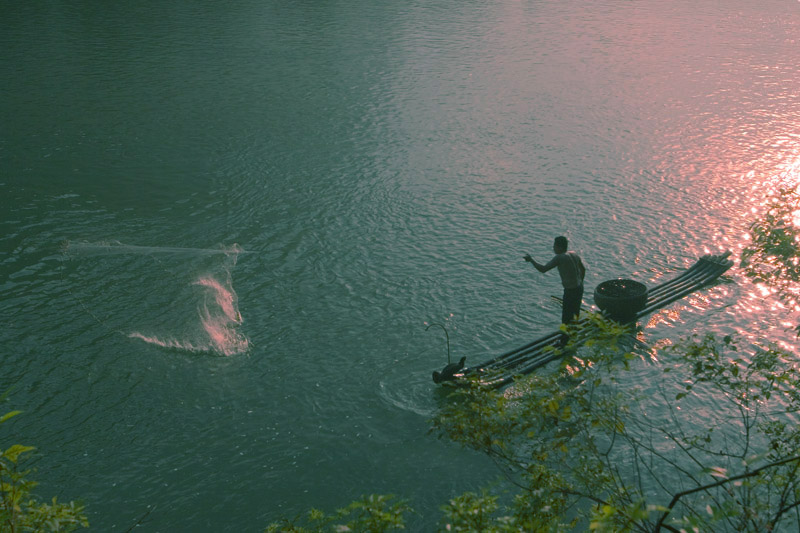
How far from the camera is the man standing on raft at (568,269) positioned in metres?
11.6

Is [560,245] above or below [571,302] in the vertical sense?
above

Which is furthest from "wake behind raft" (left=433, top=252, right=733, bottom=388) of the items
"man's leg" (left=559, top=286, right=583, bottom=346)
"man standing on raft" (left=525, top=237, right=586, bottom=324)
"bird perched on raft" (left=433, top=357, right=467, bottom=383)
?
"man standing on raft" (left=525, top=237, right=586, bottom=324)

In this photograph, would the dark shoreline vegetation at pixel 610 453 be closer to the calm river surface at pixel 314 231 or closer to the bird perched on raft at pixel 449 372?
the bird perched on raft at pixel 449 372

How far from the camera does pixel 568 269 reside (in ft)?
38.3

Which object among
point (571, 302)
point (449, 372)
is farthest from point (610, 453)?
point (571, 302)

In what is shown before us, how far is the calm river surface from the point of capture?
33.1ft

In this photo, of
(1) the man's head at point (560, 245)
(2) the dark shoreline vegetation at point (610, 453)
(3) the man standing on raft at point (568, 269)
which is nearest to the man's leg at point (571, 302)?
(3) the man standing on raft at point (568, 269)

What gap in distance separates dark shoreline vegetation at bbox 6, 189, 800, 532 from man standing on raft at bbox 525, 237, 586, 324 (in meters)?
1.30

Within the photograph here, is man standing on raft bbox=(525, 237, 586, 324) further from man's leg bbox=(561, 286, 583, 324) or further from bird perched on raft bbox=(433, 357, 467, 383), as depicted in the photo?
bird perched on raft bbox=(433, 357, 467, 383)

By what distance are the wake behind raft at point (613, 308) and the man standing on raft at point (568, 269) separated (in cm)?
56

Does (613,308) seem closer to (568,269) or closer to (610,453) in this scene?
(568,269)

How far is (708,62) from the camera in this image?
34250 mm

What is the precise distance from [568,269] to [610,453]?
131 inches

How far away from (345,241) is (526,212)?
200 inches
